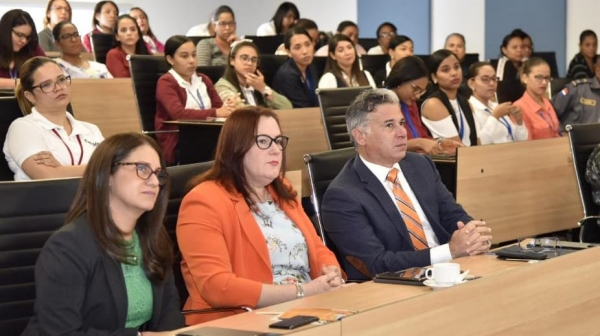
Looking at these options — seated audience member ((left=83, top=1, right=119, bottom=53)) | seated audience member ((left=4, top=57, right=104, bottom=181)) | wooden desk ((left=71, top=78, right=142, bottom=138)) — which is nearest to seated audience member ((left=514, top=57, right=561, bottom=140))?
wooden desk ((left=71, top=78, right=142, bottom=138))

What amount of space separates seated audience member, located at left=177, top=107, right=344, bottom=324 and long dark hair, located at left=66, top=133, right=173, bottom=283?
8.7 inches

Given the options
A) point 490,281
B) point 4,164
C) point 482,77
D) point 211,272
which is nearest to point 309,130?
point 482,77

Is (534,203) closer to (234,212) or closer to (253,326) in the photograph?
(234,212)

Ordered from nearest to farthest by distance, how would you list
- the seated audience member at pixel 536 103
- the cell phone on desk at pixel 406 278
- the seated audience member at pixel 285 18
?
1. the cell phone on desk at pixel 406 278
2. the seated audience member at pixel 536 103
3. the seated audience member at pixel 285 18

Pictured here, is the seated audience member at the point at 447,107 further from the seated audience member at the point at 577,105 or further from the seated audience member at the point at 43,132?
the seated audience member at the point at 43,132

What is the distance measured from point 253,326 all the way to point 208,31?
7.10 m

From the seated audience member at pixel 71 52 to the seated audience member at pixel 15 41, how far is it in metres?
0.75

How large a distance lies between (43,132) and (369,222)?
5.06 feet

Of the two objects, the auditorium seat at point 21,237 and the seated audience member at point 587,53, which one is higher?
the seated audience member at point 587,53

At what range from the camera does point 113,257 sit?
8.18 ft

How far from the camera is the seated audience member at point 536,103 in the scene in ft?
20.4

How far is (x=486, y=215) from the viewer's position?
4.79 meters

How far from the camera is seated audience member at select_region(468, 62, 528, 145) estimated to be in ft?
19.5

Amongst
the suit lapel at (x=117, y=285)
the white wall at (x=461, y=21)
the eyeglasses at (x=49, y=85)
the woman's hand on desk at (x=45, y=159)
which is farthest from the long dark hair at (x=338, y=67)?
the white wall at (x=461, y=21)
